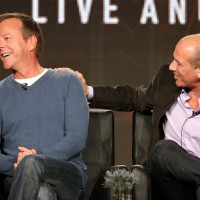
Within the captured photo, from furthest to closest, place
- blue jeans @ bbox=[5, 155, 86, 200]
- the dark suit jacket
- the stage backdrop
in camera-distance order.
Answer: the stage backdrop → the dark suit jacket → blue jeans @ bbox=[5, 155, 86, 200]

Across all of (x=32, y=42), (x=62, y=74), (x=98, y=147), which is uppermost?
(x=32, y=42)

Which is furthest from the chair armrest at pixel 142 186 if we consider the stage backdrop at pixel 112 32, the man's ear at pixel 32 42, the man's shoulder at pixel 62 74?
the stage backdrop at pixel 112 32

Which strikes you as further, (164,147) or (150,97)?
(150,97)

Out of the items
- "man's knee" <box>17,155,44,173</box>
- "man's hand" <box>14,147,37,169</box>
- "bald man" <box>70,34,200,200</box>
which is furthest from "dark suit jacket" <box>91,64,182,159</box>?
"man's knee" <box>17,155,44,173</box>

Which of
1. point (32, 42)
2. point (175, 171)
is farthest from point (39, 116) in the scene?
point (175, 171)

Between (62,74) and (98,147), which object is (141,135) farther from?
(62,74)

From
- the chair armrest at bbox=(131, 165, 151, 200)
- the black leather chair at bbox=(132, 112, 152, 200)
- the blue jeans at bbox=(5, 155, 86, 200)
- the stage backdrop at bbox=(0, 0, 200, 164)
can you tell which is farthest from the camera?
the stage backdrop at bbox=(0, 0, 200, 164)

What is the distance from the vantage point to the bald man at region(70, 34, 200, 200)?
123 inches

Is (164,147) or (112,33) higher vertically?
(112,33)

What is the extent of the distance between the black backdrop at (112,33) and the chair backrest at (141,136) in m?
0.90

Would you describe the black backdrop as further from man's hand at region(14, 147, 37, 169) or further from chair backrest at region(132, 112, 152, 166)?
man's hand at region(14, 147, 37, 169)

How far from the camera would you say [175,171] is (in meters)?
3.12

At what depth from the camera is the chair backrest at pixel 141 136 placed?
360 cm

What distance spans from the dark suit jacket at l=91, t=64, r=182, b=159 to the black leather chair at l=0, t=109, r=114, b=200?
80 millimetres
